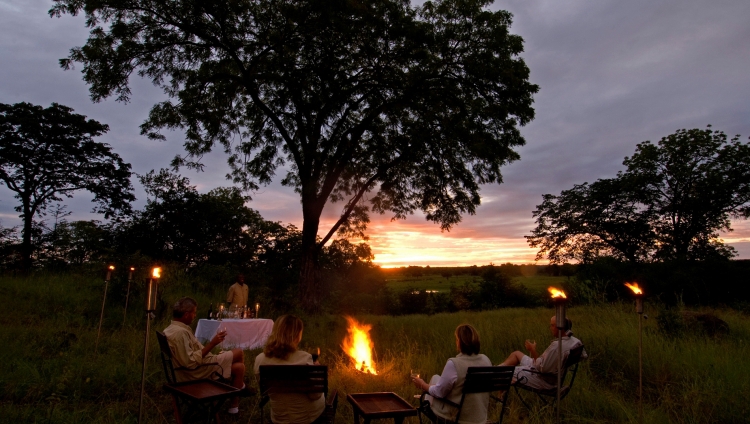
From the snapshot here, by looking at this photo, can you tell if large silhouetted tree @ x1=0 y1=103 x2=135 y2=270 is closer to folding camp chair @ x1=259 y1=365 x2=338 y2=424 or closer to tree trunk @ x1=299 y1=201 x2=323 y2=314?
tree trunk @ x1=299 y1=201 x2=323 y2=314

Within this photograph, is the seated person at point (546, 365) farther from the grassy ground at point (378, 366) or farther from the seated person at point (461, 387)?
the seated person at point (461, 387)

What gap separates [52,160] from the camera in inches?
909

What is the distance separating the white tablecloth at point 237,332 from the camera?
7852mm

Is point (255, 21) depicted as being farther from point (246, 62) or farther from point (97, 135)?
point (97, 135)

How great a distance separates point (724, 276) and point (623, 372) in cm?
2015

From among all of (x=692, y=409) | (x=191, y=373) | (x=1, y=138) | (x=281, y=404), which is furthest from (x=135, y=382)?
(x=1, y=138)

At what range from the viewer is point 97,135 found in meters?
24.8

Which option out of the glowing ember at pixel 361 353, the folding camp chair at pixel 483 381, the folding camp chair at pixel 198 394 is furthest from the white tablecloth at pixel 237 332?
the folding camp chair at pixel 483 381

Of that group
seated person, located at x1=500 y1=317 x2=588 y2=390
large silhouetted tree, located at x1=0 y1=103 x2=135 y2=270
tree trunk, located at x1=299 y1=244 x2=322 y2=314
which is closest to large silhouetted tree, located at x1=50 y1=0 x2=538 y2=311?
tree trunk, located at x1=299 y1=244 x2=322 y2=314

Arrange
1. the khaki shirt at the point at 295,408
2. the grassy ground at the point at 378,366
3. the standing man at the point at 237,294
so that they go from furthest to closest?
the standing man at the point at 237,294 → the grassy ground at the point at 378,366 → the khaki shirt at the point at 295,408

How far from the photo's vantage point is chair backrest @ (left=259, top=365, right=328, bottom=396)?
3.61 meters

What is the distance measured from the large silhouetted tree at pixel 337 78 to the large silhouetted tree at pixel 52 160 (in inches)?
568

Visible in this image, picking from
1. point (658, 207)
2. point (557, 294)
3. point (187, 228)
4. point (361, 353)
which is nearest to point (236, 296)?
point (361, 353)

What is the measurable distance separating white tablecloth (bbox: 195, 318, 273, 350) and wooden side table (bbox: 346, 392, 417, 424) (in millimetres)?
4633
